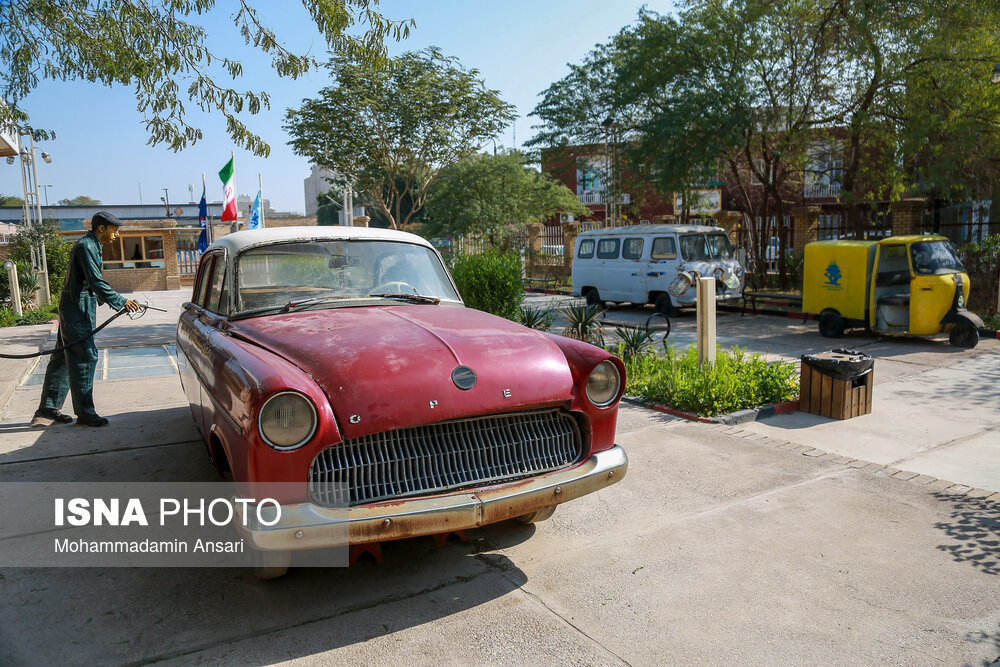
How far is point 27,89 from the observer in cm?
772

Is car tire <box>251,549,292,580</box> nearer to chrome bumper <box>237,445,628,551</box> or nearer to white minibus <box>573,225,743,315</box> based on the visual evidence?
chrome bumper <box>237,445,628,551</box>

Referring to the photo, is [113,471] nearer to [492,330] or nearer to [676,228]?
[492,330]

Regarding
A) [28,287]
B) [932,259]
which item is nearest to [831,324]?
[932,259]

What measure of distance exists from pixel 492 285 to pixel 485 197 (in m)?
11.4

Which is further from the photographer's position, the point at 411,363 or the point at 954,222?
the point at 954,222

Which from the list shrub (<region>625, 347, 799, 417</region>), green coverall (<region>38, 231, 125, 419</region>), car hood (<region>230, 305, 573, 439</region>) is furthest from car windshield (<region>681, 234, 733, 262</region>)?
car hood (<region>230, 305, 573, 439</region>)

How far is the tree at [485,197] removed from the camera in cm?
2098

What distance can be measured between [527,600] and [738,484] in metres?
2.19

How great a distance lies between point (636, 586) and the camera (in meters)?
3.63

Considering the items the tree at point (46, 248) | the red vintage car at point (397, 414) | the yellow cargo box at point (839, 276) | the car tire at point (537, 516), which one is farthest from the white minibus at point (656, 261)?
the tree at point (46, 248)

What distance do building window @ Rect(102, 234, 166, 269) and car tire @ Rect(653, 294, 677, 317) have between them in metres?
22.3

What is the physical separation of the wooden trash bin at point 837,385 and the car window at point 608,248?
1029 centimetres

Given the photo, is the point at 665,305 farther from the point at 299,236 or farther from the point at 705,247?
the point at 299,236

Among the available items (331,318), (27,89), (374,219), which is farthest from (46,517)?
(374,219)
